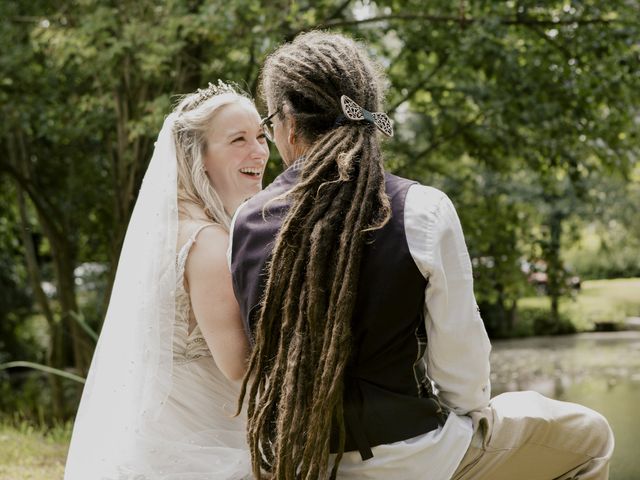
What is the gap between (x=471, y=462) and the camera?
230 cm

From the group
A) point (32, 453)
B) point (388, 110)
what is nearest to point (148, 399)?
point (32, 453)

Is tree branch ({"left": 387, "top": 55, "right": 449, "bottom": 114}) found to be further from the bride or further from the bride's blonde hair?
the bride

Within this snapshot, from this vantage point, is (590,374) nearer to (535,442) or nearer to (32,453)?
(32,453)

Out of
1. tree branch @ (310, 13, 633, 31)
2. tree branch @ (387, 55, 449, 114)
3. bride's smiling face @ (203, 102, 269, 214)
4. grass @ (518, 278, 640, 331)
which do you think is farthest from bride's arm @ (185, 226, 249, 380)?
grass @ (518, 278, 640, 331)

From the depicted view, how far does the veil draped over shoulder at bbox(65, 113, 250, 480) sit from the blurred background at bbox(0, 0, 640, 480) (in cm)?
220

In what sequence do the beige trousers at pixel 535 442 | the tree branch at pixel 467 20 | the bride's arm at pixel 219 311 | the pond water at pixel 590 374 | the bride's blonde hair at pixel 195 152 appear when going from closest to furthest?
the beige trousers at pixel 535 442 < the bride's arm at pixel 219 311 < the bride's blonde hair at pixel 195 152 < the pond water at pixel 590 374 < the tree branch at pixel 467 20

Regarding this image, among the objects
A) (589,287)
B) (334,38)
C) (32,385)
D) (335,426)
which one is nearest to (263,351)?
(335,426)

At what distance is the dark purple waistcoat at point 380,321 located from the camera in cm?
209

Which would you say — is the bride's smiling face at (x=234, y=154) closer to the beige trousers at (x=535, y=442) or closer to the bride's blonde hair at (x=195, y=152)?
the bride's blonde hair at (x=195, y=152)

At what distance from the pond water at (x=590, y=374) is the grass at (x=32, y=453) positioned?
3.26m

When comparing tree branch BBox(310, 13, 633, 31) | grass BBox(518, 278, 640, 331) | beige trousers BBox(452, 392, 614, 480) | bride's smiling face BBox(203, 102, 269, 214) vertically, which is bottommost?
grass BBox(518, 278, 640, 331)

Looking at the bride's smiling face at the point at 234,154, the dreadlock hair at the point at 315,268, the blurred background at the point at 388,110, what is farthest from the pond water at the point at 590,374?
the dreadlock hair at the point at 315,268

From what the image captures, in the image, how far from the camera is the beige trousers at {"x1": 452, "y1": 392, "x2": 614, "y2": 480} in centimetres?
229

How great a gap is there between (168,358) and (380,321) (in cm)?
85
